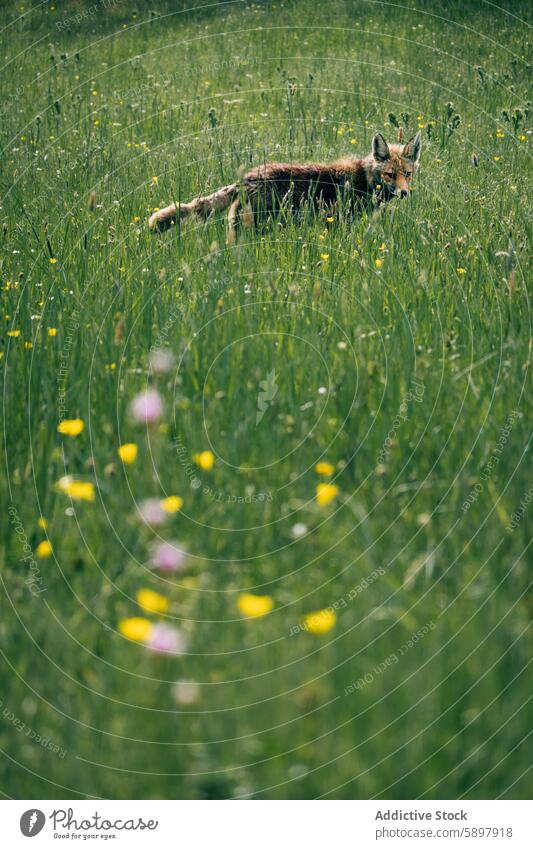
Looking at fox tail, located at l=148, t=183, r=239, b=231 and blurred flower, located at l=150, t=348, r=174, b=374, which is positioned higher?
fox tail, located at l=148, t=183, r=239, b=231

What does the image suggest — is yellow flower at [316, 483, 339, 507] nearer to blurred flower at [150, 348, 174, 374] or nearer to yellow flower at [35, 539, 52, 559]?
yellow flower at [35, 539, 52, 559]

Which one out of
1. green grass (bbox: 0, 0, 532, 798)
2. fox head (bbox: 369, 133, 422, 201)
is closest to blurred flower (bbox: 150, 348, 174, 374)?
green grass (bbox: 0, 0, 532, 798)

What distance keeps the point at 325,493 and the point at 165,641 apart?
30.9 inches

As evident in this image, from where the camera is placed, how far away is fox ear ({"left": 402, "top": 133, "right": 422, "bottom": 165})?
666cm

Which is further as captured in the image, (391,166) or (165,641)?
(391,166)

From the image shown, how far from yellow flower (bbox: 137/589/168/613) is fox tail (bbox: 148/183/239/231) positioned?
377 cm

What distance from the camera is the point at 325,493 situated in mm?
2695

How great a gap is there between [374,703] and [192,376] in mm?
1756

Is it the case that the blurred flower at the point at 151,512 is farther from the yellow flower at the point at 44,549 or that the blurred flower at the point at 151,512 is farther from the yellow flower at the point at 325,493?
the yellow flower at the point at 325,493

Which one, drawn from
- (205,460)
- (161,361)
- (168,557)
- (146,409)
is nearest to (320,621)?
(168,557)

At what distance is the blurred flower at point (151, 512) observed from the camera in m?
2.61

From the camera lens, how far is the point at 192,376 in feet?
11.3

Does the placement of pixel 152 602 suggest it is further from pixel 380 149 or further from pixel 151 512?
pixel 380 149
